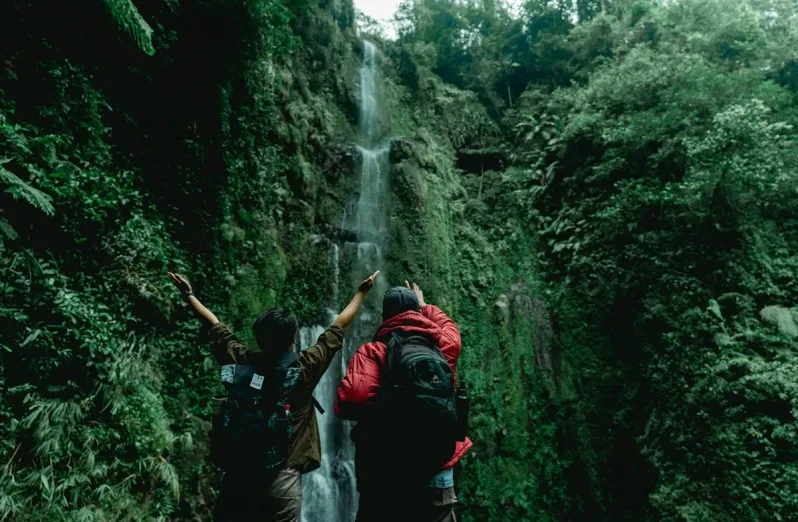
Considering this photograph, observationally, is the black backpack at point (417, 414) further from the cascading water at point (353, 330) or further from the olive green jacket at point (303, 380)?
the cascading water at point (353, 330)

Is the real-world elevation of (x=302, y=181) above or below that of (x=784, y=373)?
above

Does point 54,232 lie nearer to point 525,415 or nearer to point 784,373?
point 525,415

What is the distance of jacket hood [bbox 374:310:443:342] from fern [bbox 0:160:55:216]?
3656 mm

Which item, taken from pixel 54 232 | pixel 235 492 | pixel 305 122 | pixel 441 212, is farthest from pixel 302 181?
pixel 235 492

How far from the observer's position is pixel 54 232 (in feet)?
15.3

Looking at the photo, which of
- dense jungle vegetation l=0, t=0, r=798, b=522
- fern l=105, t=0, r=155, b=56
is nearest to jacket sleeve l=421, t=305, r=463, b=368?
dense jungle vegetation l=0, t=0, r=798, b=522

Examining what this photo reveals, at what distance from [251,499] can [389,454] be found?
2.98ft

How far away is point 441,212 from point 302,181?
12.7 ft

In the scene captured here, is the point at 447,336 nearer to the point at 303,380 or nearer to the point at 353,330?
the point at 303,380

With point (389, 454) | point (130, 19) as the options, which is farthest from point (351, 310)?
point (130, 19)

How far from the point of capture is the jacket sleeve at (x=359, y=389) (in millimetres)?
2463

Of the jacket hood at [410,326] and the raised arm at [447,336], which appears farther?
the raised arm at [447,336]

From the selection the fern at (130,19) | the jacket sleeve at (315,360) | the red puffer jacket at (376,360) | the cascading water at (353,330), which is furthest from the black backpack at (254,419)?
the cascading water at (353,330)

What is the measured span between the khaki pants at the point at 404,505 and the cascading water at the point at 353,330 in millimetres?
5661
